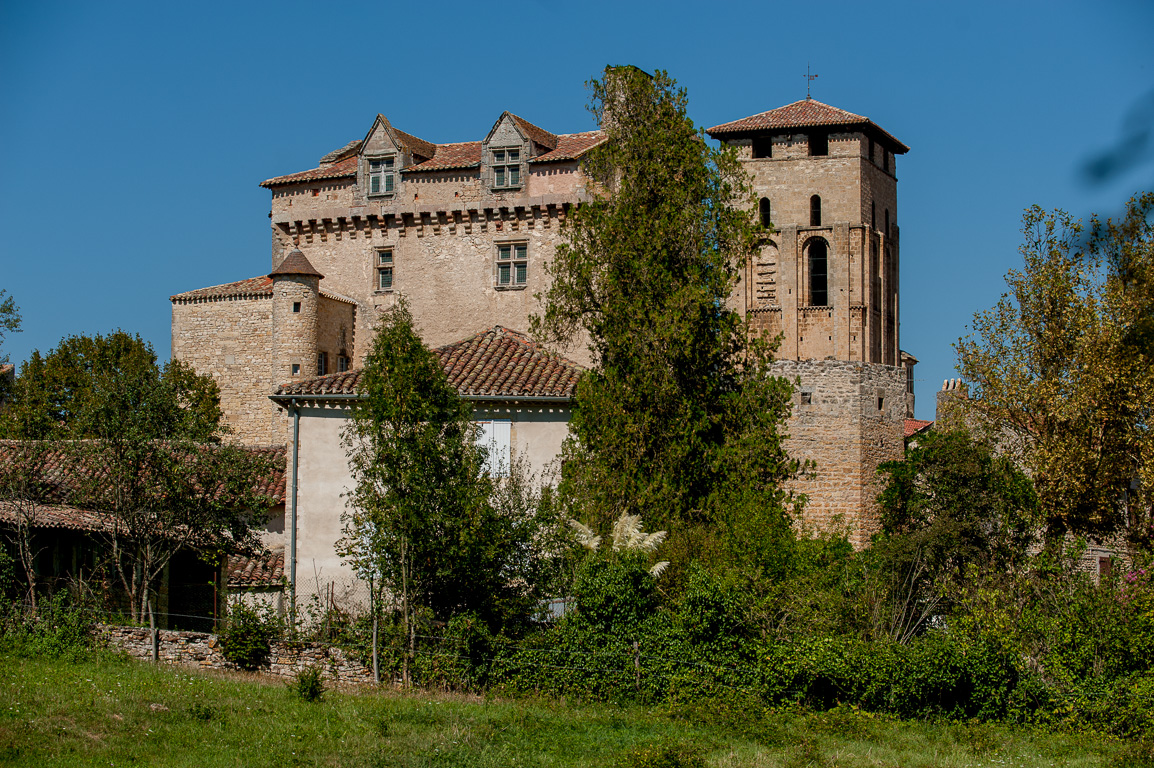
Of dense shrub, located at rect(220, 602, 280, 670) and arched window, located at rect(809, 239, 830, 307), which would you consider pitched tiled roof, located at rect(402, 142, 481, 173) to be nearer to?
arched window, located at rect(809, 239, 830, 307)

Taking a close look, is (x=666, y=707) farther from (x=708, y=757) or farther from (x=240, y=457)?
(x=240, y=457)

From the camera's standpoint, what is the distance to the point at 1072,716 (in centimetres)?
1600

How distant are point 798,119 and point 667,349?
1163 inches

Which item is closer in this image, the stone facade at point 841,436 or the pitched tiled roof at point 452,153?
the pitched tiled roof at point 452,153

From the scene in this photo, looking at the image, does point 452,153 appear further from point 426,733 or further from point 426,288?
point 426,733

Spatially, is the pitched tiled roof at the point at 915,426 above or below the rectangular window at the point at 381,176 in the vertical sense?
below

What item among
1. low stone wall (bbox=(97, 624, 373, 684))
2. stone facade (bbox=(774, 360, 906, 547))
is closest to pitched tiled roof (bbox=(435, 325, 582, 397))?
low stone wall (bbox=(97, 624, 373, 684))

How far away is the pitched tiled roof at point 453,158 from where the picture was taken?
36812 mm

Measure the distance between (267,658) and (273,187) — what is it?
23398mm

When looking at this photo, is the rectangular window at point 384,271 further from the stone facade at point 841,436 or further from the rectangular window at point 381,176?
the stone facade at point 841,436

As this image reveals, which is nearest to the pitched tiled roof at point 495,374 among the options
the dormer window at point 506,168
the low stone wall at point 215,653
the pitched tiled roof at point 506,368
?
the pitched tiled roof at point 506,368

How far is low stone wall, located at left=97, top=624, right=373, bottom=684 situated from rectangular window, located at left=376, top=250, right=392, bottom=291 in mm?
19691

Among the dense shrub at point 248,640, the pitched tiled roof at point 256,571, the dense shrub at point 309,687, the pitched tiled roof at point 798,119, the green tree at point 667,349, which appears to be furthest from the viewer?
the pitched tiled roof at point 798,119

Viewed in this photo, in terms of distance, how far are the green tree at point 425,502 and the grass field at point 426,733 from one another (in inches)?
71.6
